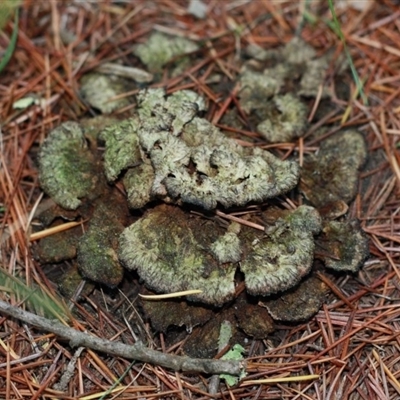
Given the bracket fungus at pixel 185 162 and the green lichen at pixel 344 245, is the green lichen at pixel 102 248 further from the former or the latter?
the green lichen at pixel 344 245

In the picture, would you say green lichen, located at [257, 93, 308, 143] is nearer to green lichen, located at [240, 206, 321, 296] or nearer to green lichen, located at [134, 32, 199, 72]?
green lichen, located at [240, 206, 321, 296]

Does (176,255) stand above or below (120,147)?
below

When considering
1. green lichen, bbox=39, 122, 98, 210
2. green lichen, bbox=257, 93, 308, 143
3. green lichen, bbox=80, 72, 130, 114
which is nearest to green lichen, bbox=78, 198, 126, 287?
green lichen, bbox=39, 122, 98, 210

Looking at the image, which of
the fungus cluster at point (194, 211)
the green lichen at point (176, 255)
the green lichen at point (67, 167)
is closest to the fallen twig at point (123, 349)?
the fungus cluster at point (194, 211)

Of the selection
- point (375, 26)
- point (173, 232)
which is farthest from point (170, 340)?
point (375, 26)

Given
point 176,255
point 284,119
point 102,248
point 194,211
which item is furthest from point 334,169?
point 102,248

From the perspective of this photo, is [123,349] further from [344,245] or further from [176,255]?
[344,245]

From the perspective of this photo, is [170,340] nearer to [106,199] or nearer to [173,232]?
[173,232]
